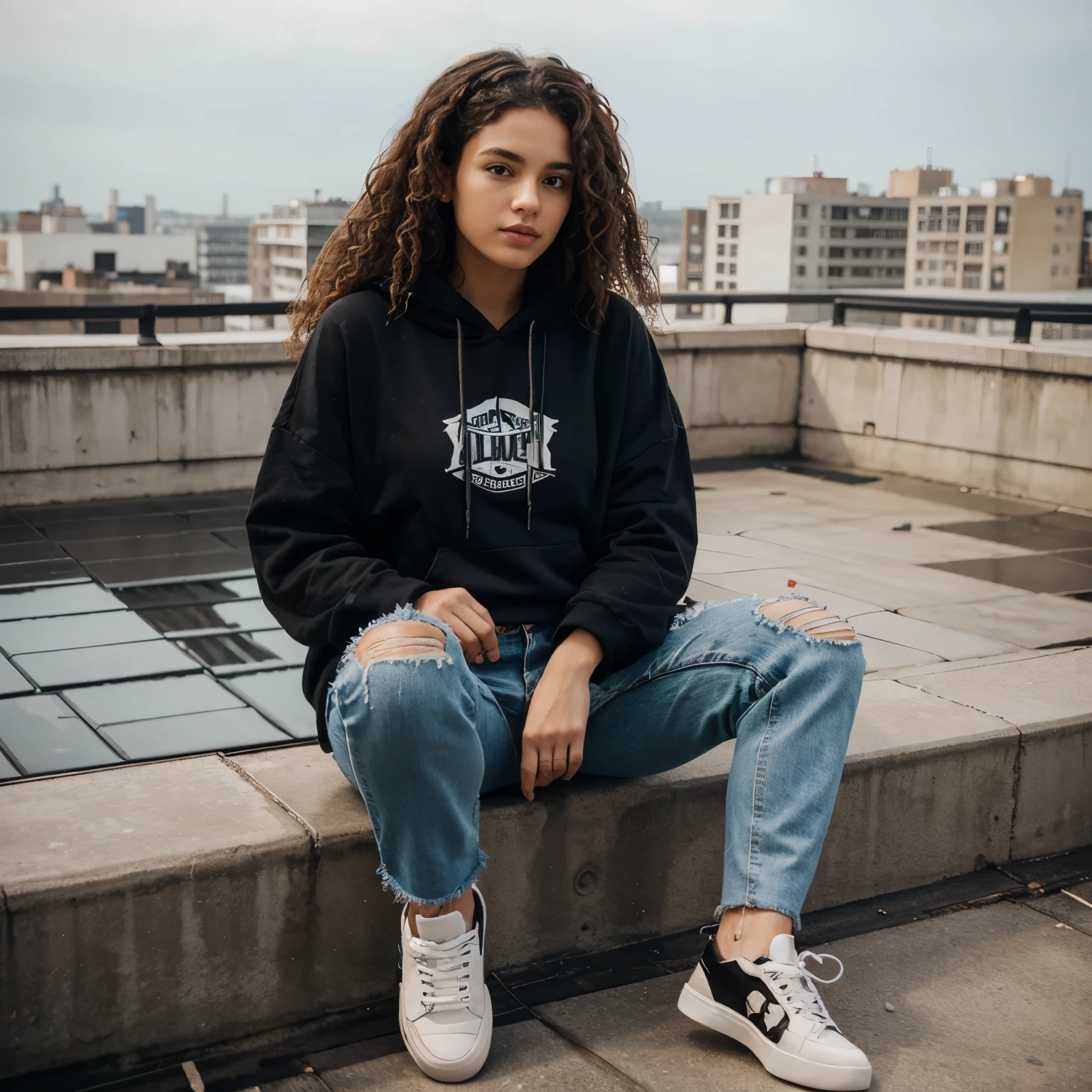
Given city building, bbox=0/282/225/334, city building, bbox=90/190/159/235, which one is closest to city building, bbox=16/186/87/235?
city building, bbox=0/282/225/334

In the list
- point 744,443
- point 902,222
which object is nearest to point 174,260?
point 902,222

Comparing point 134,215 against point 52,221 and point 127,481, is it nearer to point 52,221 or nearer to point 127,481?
point 52,221

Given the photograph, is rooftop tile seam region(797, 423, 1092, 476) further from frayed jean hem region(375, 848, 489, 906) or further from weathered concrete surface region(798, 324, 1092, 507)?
frayed jean hem region(375, 848, 489, 906)

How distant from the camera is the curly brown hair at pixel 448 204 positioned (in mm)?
2418

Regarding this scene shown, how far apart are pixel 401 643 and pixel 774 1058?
90 cm

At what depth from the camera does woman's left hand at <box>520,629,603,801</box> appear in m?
2.23

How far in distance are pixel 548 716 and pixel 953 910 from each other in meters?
1.18

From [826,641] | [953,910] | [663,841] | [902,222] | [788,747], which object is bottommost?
[953,910]

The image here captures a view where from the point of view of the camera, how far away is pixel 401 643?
80.8 inches

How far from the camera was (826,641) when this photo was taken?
7.43 ft

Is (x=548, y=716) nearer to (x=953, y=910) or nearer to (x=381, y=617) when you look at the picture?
(x=381, y=617)

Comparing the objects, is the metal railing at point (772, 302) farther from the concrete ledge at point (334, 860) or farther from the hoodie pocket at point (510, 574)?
the hoodie pocket at point (510, 574)

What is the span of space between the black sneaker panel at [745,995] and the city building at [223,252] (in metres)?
184

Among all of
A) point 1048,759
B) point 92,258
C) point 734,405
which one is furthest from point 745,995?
point 92,258
